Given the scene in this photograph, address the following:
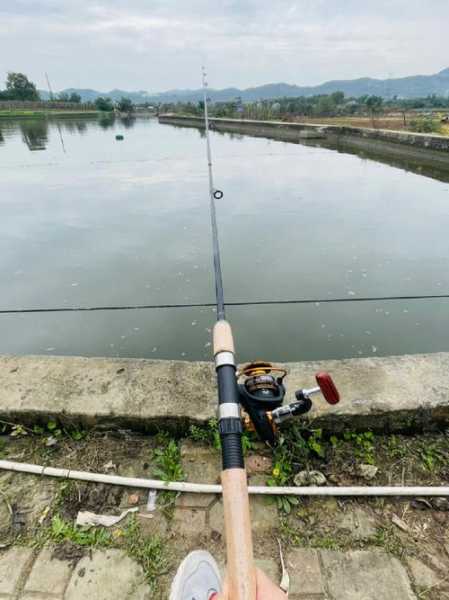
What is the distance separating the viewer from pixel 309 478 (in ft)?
4.81

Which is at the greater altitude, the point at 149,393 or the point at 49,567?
the point at 149,393

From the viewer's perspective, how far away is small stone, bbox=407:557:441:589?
1.14 metres

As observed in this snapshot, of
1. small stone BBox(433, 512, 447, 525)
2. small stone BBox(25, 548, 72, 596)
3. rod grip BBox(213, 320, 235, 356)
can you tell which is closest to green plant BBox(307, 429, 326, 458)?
small stone BBox(433, 512, 447, 525)

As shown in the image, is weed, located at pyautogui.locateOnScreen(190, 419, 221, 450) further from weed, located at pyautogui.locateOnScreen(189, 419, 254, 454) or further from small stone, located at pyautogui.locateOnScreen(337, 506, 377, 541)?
small stone, located at pyautogui.locateOnScreen(337, 506, 377, 541)

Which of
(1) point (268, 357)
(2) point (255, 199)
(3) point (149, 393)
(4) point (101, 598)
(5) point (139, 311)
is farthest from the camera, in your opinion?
(2) point (255, 199)

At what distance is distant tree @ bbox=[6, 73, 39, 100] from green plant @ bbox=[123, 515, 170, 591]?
84.7 meters

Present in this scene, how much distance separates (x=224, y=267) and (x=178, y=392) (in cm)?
358

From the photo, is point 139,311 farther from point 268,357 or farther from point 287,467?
point 287,467

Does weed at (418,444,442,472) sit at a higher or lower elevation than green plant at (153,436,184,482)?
lower

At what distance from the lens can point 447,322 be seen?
387 centimetres

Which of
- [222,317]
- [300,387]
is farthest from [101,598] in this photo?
[300,387]

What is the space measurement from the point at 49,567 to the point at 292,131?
83.7 ft

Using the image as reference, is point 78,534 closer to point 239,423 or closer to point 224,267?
point 239,423

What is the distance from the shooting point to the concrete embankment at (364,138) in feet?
39.4
